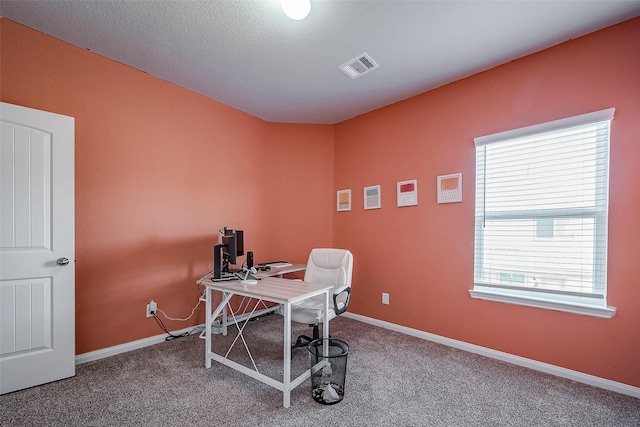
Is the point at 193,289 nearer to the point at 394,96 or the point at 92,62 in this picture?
the point at 92,62

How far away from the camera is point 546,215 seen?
2.30 m

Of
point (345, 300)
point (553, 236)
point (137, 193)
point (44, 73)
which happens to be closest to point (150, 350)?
point (137, 193)

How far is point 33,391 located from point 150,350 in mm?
781

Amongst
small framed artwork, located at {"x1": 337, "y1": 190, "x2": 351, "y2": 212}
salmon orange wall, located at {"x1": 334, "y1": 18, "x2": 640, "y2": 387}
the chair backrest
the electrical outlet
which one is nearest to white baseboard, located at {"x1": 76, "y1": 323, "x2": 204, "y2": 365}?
the electrical outlet

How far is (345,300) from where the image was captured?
256 cm

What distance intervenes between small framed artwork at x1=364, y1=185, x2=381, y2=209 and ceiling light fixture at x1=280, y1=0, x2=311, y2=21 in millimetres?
2130

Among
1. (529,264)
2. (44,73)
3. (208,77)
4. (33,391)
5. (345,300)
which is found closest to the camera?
(33,391)

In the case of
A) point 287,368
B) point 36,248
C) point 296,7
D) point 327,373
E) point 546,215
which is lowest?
point 327,373

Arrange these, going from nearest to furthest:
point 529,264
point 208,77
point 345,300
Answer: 1. point 529,264
2. point 345,300
3. point 208,77

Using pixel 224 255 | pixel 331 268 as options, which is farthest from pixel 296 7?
pixel 331 268

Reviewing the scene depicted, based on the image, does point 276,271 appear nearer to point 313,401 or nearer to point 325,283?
point 325,283

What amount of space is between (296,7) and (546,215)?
2.51 m

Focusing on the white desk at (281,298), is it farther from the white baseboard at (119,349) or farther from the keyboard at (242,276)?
the white baseboard at (119,349)

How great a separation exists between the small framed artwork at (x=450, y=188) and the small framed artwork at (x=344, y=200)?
4.12 feet
